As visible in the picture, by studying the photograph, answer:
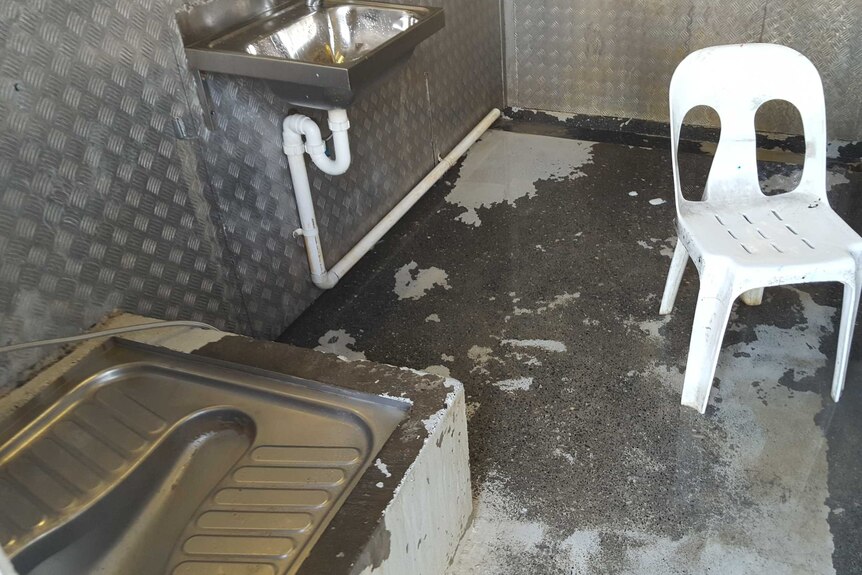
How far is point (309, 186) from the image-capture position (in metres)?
2.52

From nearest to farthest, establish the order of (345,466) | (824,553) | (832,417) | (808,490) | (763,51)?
(345,466) → (824,553) → (808,490) → (832,417) → (763,51)

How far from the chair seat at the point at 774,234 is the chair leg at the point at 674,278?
0.57 feet

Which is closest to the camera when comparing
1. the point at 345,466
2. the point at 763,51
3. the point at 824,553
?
the point at 345,466

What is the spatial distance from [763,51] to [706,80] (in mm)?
186

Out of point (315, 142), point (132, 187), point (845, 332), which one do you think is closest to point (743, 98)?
point (845, 332)

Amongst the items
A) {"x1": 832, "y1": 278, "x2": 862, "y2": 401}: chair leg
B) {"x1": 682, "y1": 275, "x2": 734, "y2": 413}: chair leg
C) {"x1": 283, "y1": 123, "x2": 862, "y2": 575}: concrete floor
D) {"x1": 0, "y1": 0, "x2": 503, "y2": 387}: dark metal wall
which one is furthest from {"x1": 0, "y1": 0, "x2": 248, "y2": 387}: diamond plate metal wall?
{"x1": 832, "y1": 278, "x2": 862, "y2": 401}: chair leg

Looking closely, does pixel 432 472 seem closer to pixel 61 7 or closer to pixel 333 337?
pixel 333 337

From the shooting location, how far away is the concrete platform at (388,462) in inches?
50.6

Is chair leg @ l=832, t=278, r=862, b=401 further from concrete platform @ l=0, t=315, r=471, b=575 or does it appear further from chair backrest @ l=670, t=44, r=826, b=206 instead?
concrete platform @ l=0, t=315, r=471, b=575

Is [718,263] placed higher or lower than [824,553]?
higher

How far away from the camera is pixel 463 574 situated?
1.77 meters

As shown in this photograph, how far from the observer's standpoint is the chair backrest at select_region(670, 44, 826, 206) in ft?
7.29

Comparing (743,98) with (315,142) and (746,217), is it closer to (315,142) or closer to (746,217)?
(746,217)

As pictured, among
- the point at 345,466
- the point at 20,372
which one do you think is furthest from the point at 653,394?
the point at 20,372
